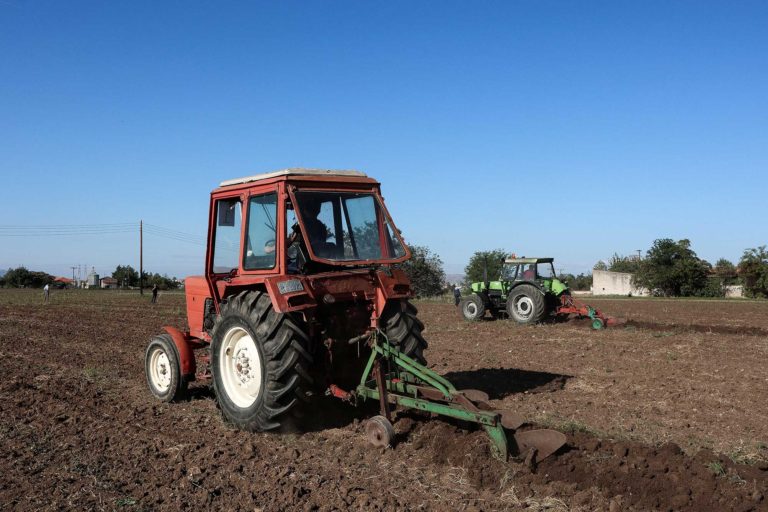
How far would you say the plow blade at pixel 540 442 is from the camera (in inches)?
182

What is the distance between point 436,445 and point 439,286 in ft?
137

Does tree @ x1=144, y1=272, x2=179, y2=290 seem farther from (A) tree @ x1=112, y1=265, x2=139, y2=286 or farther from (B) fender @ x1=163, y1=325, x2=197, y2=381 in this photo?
(B) fender @ x1=163, y1=325, x2=197, y2=381

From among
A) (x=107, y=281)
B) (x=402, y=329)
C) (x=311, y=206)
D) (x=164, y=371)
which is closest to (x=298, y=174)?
(x=311, y=206)

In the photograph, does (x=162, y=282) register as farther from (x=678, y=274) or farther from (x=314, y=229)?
(x=314, y=229)

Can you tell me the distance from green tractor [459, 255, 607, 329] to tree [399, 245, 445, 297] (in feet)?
78.7

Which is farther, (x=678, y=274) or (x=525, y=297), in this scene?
Answer: (x=678, y=274)

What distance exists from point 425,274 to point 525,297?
27.9 meters

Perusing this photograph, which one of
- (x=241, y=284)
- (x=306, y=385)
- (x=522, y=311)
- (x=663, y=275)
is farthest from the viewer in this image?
(x=663, y=275)

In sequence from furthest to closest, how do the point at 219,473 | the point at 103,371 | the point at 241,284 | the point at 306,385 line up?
the point at 103,371 < the point at 241,284 < the point at 306,385 < the point at 219,473

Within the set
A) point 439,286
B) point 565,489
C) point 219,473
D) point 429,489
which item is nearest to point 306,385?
point 219,473

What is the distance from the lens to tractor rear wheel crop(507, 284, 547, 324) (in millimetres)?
16703

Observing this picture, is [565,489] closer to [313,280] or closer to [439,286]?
[313,280]

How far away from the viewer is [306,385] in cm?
568

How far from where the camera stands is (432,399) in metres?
5.31
